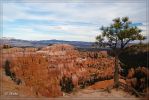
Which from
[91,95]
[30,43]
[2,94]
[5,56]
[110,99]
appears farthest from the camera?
[30,43]

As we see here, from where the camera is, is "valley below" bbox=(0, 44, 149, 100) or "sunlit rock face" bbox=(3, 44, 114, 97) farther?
"sunlit rock face" bbox=(3, 44, 114, 97)

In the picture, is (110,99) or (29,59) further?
(29,59)

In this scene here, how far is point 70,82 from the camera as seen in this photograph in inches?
631

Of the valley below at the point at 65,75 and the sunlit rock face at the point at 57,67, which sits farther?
the sunlit rock face at the point at 57,67

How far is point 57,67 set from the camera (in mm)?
16125

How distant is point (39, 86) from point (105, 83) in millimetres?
4158

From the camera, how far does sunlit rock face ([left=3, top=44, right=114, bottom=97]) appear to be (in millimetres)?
13945

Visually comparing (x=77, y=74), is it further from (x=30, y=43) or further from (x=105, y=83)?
(x=30, y=43)

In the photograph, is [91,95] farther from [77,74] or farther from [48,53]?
[48,53]

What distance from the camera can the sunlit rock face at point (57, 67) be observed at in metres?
13.9

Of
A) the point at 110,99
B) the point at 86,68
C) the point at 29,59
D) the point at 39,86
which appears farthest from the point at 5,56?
the point at 110,99

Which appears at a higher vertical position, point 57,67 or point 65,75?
point 57,67

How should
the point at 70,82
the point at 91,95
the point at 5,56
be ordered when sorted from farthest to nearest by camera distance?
the point at 70,82
the point at 5,56
the point at 91,95

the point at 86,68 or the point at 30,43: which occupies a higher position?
the point at 30,43
